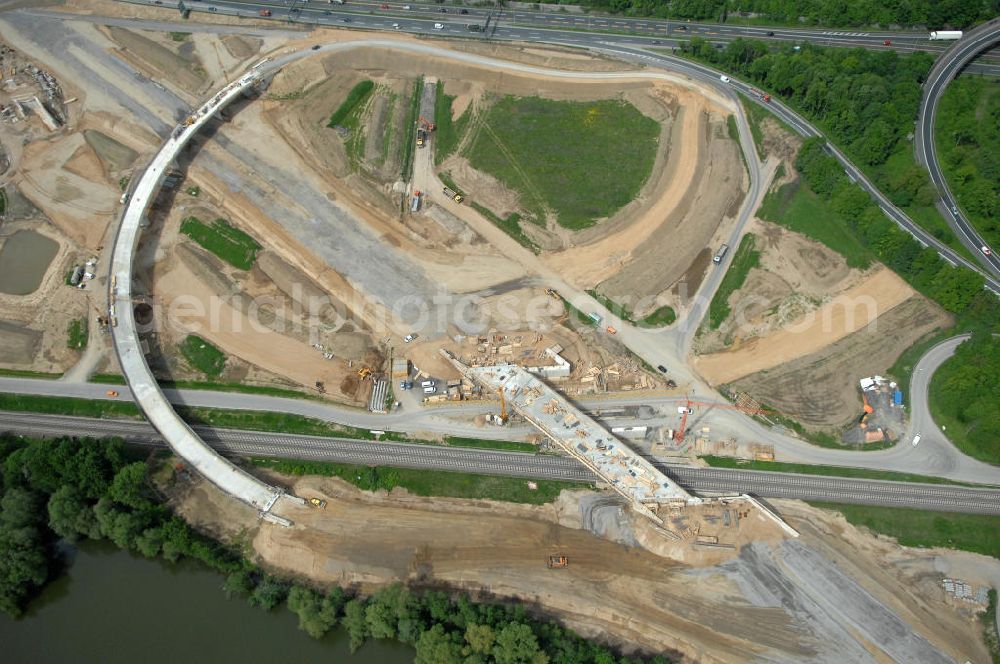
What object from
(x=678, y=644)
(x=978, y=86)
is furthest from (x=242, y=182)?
(x=978, y=86)

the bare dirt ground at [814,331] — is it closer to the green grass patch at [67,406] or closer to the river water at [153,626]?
the river water at [153,626]

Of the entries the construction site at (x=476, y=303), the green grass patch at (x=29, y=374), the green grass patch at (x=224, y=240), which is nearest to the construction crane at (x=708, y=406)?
the construction site at (x=476, y=303)

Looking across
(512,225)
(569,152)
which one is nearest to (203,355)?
(512,225)

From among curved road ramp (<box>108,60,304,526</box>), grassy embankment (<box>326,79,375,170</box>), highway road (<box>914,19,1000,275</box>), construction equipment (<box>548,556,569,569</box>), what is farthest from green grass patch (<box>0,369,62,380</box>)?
highway road (<box>914,19,1000,275</box>)

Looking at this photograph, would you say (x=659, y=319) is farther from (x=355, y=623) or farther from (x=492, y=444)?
(x=355, y=623)

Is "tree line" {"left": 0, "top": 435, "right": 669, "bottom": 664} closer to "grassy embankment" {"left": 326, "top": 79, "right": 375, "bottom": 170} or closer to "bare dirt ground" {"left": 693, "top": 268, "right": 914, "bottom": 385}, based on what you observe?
"bare dirt ground" {"left": 693, "top": 268, "right": 914, "bottom": 385}

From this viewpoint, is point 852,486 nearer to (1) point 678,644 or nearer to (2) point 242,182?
(1) point 678,644
